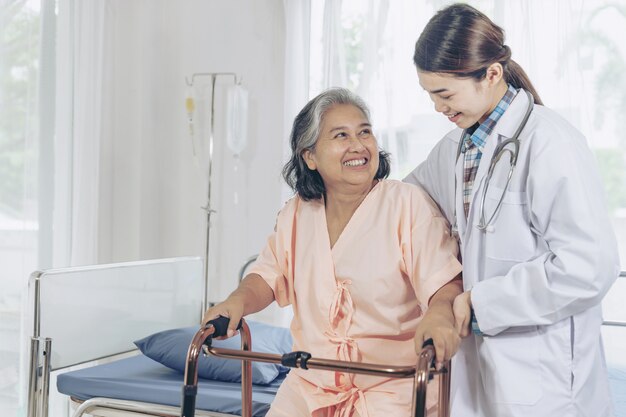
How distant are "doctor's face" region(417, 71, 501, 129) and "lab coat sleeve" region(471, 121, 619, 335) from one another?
0.59ft

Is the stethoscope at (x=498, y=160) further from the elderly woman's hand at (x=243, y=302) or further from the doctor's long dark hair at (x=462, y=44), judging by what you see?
A: the elderly woman's hand at (x=243, y=302)

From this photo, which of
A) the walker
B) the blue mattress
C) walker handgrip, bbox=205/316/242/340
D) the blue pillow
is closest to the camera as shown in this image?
the walker

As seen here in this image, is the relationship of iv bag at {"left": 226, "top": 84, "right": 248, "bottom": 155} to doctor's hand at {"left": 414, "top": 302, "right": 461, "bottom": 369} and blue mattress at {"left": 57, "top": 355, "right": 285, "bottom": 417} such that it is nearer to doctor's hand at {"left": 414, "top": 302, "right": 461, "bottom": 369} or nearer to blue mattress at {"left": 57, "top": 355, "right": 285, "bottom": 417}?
blue mattress at {"left": 57, "top": 355, "right": 285, "bottom": 417}

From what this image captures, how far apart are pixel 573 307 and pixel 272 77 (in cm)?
291

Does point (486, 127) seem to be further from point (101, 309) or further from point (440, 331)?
point (101, 309)

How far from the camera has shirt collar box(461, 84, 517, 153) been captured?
1.77m

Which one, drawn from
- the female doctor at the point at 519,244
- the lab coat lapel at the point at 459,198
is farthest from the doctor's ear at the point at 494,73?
the lab coat lapel at the point at 459,198

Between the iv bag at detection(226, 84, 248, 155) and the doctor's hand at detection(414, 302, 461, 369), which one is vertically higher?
the iv bag at detection(226, 84, 248, 155)

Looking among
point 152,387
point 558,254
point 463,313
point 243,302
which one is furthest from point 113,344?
point 558,254

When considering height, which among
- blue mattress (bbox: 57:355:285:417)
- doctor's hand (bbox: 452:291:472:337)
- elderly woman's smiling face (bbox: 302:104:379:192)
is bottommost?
blue mattress (bbox: 57:355:285:417)

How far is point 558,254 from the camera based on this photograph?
5.16 feet

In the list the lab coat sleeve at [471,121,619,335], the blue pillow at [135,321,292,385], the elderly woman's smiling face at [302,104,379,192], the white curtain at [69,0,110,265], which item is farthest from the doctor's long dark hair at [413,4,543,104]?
the white curtain at [69,0,110,265]

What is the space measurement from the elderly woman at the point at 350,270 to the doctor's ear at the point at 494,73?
15.3 inches

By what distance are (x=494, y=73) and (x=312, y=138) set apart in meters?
0.58
